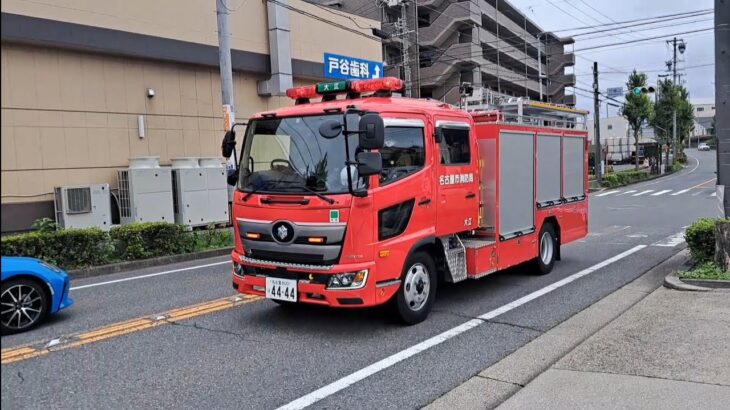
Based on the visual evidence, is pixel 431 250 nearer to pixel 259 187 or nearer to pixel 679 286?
pixel 259 187

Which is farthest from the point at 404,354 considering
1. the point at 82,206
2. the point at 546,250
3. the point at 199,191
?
the point at 199,191

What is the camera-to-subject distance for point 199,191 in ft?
53.8

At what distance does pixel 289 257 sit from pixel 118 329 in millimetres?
2226

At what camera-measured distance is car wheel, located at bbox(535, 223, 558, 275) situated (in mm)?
9545

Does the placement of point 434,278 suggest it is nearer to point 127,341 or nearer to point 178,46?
point 127,341

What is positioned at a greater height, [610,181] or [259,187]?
[259,187]

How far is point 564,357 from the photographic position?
5.39 m

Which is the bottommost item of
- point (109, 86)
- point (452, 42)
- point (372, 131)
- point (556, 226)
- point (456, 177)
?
point (556, 226)

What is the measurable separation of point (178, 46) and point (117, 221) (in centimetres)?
524

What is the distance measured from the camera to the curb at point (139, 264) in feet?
34.0

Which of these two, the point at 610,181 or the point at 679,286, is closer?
the point at 679,286

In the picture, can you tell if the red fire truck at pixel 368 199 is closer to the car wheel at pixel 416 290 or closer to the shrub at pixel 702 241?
the car wheel at pixel 416 290

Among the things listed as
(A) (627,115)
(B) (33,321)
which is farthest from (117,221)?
(A) (627,115)

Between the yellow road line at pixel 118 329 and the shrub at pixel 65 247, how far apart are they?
3.94 meters
